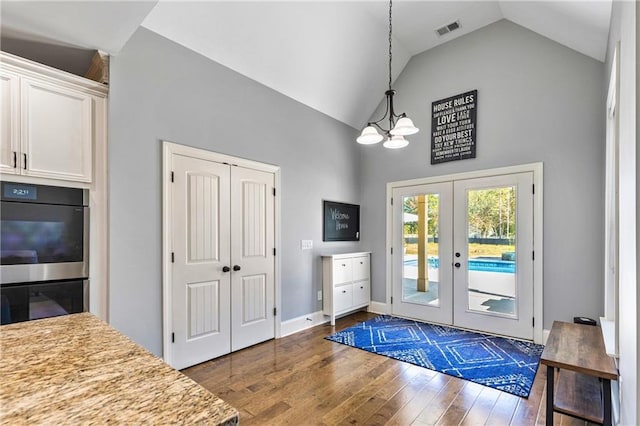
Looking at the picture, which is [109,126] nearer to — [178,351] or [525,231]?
[178,351]

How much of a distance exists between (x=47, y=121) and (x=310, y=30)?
2.71 meters

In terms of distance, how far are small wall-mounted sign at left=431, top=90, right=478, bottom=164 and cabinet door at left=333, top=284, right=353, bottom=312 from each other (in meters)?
2.27

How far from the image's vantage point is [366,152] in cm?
528

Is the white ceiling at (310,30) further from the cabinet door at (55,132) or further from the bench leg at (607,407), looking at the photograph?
the bench leg at (607,407)

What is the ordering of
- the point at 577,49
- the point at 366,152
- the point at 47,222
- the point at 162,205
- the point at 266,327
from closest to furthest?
1. the point at 47,222
2. the point at 162,205
3. the point at 577,49
4. the point at 266,327
5. the point at 366,152

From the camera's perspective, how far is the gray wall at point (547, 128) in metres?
3.43

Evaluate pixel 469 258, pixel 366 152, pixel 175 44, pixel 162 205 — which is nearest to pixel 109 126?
pixel 162 205

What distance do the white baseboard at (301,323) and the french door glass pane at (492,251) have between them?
2.05 meters

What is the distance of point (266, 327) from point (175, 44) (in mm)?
3227

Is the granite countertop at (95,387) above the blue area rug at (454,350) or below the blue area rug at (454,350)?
above

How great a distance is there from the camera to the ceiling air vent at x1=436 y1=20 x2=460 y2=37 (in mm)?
4137

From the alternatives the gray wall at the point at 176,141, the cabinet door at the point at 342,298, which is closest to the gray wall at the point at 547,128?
the gray wall at the point at 176,141

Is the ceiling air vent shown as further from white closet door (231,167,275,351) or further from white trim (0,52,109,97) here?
white trim (0,52,109,97)

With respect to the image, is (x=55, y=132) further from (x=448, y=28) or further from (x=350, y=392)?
(x=448, y=28)
